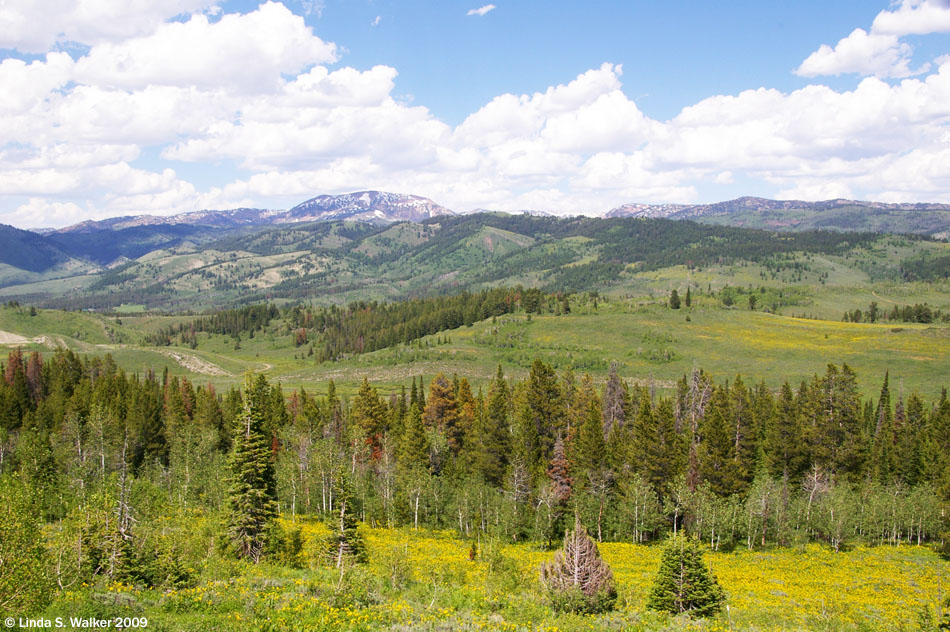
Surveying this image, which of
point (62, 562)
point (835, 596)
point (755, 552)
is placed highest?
point (62, 562)

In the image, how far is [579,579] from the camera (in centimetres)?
3080

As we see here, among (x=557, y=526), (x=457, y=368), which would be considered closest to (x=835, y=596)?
(x=557, y=526)

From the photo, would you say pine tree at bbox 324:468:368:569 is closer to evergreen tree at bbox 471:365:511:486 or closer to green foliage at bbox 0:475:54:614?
green foliage at bbox 0:475:54:614

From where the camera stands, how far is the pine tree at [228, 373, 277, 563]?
39500 millimetres

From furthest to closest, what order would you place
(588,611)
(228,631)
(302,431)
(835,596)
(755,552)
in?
(302,431), (755,552), (835,596), (588,611), (228,631)

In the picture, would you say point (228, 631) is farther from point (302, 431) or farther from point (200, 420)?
point (200, 420)

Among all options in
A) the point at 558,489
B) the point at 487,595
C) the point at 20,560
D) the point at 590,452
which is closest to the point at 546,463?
the point at 558,489

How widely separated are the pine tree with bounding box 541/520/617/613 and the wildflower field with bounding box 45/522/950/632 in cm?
89

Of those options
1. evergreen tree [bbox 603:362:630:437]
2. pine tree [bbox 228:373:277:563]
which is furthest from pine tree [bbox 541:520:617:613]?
evergreen tree [bbox 603:362:630:437]

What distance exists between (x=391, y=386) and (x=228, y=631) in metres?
148

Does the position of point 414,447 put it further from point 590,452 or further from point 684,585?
point 684,585

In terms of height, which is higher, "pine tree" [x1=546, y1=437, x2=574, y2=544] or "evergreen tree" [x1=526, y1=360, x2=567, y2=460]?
"evergreen tree" [x1=526, y1=360, x2=567, y2=460]

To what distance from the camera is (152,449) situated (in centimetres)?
8506

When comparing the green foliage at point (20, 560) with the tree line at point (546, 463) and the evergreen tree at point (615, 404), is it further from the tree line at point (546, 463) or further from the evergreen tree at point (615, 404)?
the evergreen tree at point (615, 404)
